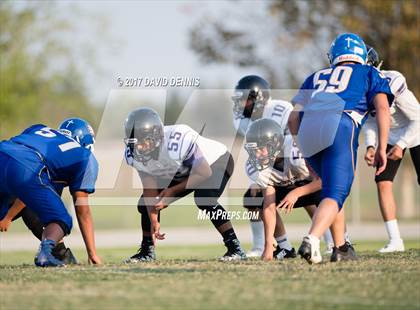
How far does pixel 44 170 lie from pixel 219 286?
258 centimetres

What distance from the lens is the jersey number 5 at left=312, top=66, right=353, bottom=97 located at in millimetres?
6820

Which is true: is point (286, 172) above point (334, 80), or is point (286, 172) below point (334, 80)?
below

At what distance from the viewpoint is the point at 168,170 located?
8344 millimetres

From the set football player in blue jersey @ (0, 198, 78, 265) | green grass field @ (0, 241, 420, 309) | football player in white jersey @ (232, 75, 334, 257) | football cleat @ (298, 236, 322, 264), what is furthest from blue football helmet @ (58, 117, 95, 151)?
football cleat @ (298, 236, 322, 264)

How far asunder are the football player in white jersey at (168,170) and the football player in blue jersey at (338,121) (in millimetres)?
1319

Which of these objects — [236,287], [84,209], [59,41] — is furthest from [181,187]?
[59,41]

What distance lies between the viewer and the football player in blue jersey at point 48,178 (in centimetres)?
721

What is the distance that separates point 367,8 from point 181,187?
50.4 feet

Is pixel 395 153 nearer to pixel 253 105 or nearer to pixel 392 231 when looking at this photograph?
pixel 392 231

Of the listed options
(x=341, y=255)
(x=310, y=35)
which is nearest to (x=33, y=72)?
(x=310, y=35)

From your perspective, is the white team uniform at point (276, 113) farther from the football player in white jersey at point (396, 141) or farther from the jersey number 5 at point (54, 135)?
the jersey number 5 at point (54, 135)

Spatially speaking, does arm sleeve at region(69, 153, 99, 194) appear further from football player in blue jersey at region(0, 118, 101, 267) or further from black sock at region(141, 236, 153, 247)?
black sock at region(141, 236, 153, 247)

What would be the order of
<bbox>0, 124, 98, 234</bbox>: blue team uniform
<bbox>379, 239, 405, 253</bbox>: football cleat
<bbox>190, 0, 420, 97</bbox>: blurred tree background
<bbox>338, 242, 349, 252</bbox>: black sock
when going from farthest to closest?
<bbox>190, 0, 420, 97</bbox>: blurred tree background → <bbox>379, 239, 405, 253</bbox>: football cleat → <bbox>0, 124, 98, 234</bbox>: blue team uniform → <bbox>338, 242, 349, 252</bbox>: black sock

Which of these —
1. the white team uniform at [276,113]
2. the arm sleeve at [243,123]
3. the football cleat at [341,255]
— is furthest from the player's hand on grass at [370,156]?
the arm sleeve at [243,123]
